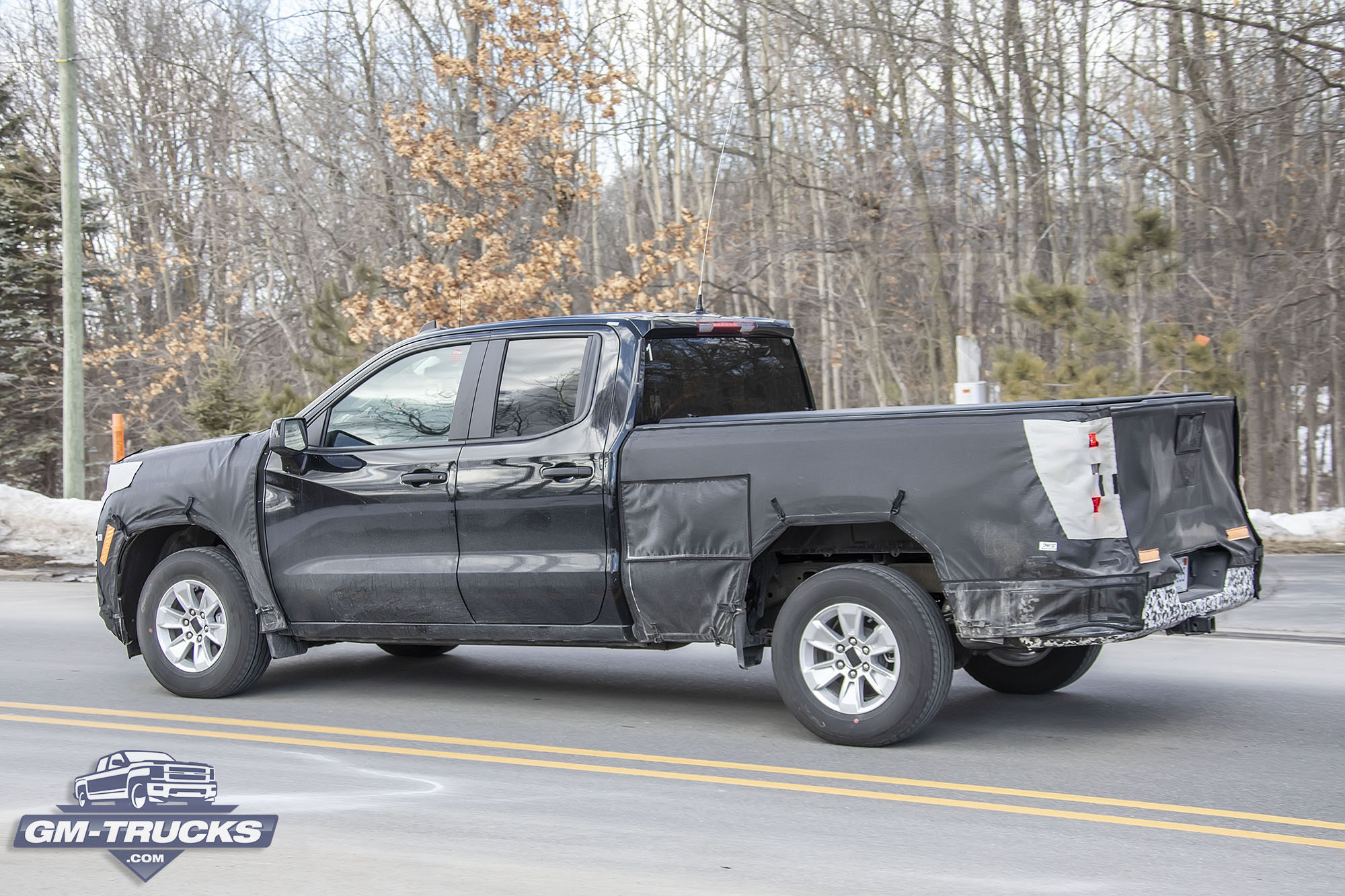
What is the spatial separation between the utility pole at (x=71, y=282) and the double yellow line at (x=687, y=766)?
10.5m

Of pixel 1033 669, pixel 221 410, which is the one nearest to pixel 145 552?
pixel 1033 669

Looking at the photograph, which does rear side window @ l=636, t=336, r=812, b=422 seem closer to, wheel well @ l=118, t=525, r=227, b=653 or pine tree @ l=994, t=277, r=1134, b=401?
wheel well @ l=118, t=525, r=227, b=653

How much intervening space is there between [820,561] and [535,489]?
1477 millimetres

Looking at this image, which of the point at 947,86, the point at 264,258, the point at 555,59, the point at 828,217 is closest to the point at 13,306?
the point at 264,258

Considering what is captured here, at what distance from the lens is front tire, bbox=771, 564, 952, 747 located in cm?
591

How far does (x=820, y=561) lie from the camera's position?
6875mm

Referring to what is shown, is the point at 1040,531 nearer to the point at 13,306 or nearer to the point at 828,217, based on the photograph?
the point at 828,217

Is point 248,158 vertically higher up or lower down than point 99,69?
lower down

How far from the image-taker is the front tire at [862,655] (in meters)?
5.91

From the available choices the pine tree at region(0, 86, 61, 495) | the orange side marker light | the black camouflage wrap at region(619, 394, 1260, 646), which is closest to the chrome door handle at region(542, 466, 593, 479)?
the black camouflage wrap at region(619, 394, 1260, 646)

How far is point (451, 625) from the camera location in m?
7.09

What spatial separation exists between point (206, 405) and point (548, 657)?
1400 cm

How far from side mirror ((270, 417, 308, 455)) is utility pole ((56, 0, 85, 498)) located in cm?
1105

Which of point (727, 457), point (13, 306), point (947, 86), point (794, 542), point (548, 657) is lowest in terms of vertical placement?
point (548, 657)
